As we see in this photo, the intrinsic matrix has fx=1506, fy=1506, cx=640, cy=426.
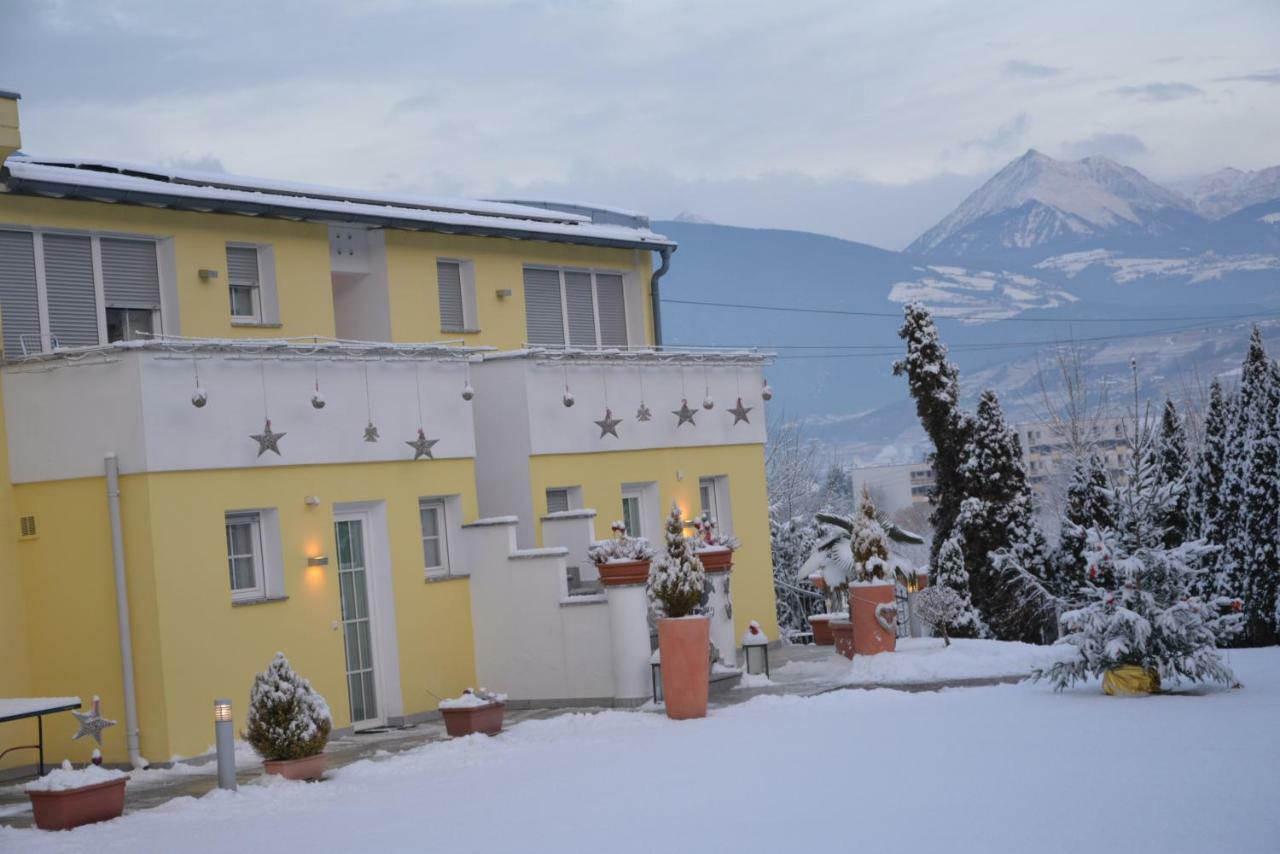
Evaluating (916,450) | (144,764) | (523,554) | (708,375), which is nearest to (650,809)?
(144,764)

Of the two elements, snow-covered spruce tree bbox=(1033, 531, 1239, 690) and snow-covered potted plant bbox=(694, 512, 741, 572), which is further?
snow-covered potted plant bbox=(694, 512, 741, 572)

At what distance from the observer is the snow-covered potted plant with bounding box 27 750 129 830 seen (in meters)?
11.8

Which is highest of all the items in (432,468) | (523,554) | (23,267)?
(23,267)

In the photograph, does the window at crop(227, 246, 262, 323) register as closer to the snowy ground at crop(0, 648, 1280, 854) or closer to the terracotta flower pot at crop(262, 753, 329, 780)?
the snowy ground at crop(0, 648, 1280, 854)

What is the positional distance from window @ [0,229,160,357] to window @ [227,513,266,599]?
2.79m

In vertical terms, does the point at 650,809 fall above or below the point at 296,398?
below

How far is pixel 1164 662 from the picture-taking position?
50.9 feet

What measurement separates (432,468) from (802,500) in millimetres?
36412

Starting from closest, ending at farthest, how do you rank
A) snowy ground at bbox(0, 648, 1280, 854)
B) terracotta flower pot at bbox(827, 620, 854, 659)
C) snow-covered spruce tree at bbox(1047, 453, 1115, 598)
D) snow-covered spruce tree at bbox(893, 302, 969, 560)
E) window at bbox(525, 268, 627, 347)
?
1. snowy ground at bbox(0, 648, 1280, 854)
2. terracotta flower pot at bbox(827, 620, 854, 659)
3. window at bbox(525, 268, 627, 347)
4. snow-covered spruce tree at bbox(893, 302, 969, 560)
5. snow-covered spruce tree at bbox(1047, 453, 1115, 598)

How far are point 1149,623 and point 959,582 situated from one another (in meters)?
13.9

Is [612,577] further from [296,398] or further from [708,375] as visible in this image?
[708,375]

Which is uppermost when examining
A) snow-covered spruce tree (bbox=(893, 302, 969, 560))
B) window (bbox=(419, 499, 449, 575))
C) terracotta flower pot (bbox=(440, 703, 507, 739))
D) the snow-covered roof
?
the snow-covered roof

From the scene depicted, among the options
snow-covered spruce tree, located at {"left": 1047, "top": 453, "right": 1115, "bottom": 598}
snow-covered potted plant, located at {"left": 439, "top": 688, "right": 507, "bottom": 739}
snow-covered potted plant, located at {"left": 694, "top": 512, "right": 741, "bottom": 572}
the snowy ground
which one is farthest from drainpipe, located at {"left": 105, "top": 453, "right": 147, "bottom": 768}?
snow-covered spruce tree, located at {"left": 1047, "top": 453, "right": 1115, "bottom": 598}

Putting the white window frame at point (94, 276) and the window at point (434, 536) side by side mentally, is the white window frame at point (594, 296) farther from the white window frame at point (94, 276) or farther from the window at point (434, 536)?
the white window frame at point (94, 276)
